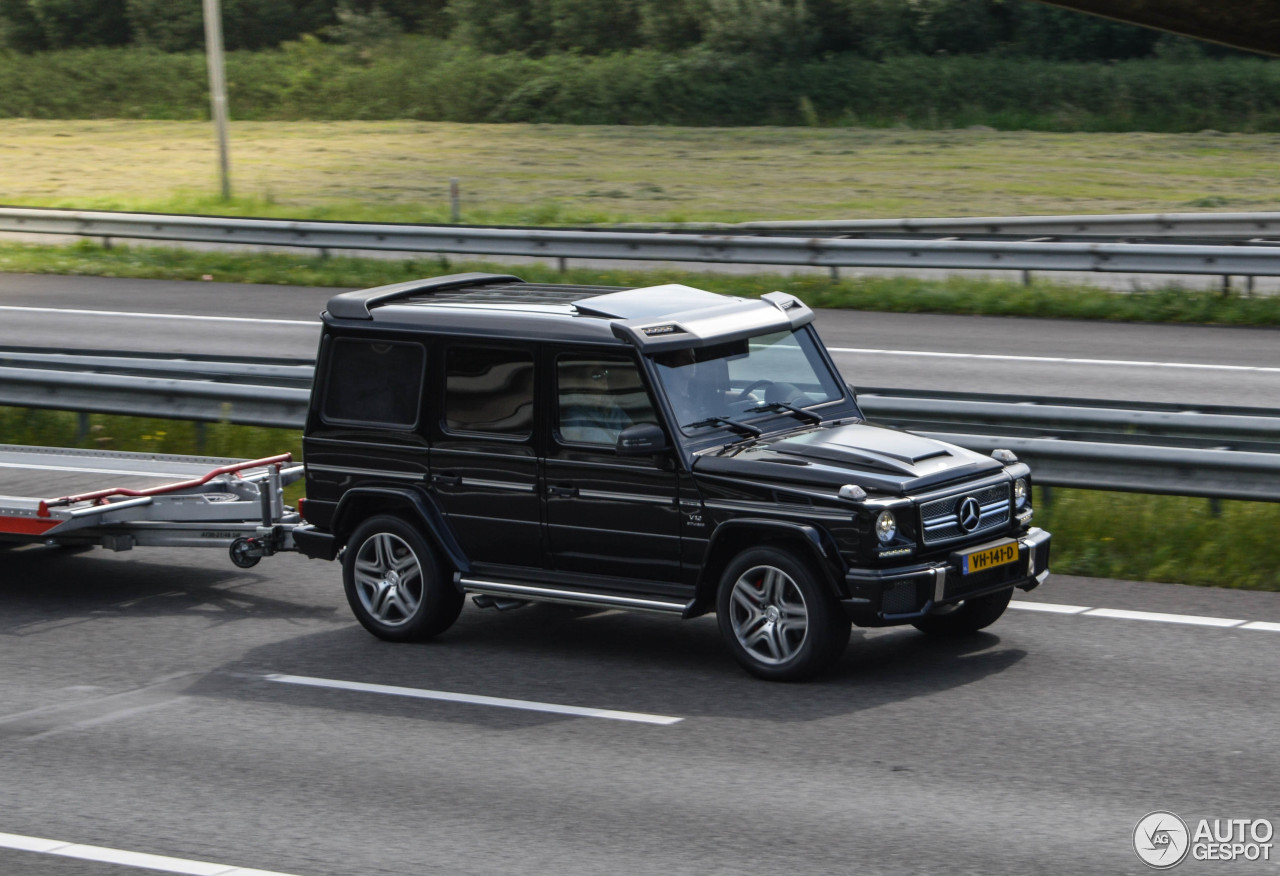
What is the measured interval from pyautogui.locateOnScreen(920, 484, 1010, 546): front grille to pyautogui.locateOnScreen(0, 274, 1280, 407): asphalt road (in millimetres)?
7485

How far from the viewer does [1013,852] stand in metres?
5.76

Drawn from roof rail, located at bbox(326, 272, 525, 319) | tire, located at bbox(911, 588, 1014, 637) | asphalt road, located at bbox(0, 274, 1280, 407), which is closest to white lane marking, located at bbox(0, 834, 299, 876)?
roof rail, located at bbox(326, 272, 525, 319)

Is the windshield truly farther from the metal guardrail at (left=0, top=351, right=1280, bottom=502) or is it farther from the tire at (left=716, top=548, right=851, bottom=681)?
the metal guardrail at (left=0, top=351, right=1280, bottom=502)

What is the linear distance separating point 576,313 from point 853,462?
1648mm

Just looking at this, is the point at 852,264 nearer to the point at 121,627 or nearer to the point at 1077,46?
the point at 121,627

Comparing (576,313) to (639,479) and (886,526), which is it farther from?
(886,526)

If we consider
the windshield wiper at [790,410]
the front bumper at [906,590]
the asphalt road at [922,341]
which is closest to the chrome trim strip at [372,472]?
the windshield wiper at [790,410]

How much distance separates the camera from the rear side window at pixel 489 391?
8.55 metres

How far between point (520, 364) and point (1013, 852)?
3819mm

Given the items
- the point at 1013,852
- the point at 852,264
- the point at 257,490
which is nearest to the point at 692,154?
the point at 852,264

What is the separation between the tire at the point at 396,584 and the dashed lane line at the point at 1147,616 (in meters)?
3.17

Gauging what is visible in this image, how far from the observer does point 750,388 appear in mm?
8641

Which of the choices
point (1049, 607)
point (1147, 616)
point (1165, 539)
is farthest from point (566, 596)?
point (1165, 539)

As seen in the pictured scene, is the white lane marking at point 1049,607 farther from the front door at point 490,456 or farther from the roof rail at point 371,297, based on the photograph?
the roof rail at point 371,297
